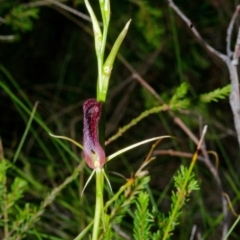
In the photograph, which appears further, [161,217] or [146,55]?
[146,55]

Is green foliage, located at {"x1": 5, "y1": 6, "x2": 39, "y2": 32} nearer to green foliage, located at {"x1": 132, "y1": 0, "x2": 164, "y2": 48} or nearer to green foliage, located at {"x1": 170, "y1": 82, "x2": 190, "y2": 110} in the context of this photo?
green foliage, located at {"x1": 132, "y1": 0, "x2": 164, "y2": 48}

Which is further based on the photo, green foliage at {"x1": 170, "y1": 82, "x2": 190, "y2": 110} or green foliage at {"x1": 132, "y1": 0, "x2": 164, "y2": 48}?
green foliage at {"x1": 132, "y1": 0, "x2": 164, "y2": 48}

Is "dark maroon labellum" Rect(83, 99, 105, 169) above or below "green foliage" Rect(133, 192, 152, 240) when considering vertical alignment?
above

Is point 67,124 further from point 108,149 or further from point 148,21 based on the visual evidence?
point 148,21

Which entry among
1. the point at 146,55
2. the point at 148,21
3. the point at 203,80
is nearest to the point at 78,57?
the point at 146,55

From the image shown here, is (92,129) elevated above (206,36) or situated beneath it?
elevated above

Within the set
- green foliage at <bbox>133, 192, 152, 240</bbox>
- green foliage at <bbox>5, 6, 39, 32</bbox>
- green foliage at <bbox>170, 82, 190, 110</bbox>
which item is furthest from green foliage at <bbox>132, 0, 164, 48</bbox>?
green foliage at <bbox>133, 192, 152, 240</bbox>

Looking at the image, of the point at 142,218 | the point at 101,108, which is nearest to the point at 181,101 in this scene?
the point at 142,218

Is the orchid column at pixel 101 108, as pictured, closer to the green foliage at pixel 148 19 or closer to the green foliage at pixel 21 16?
the green foliage at pixel 21 16
